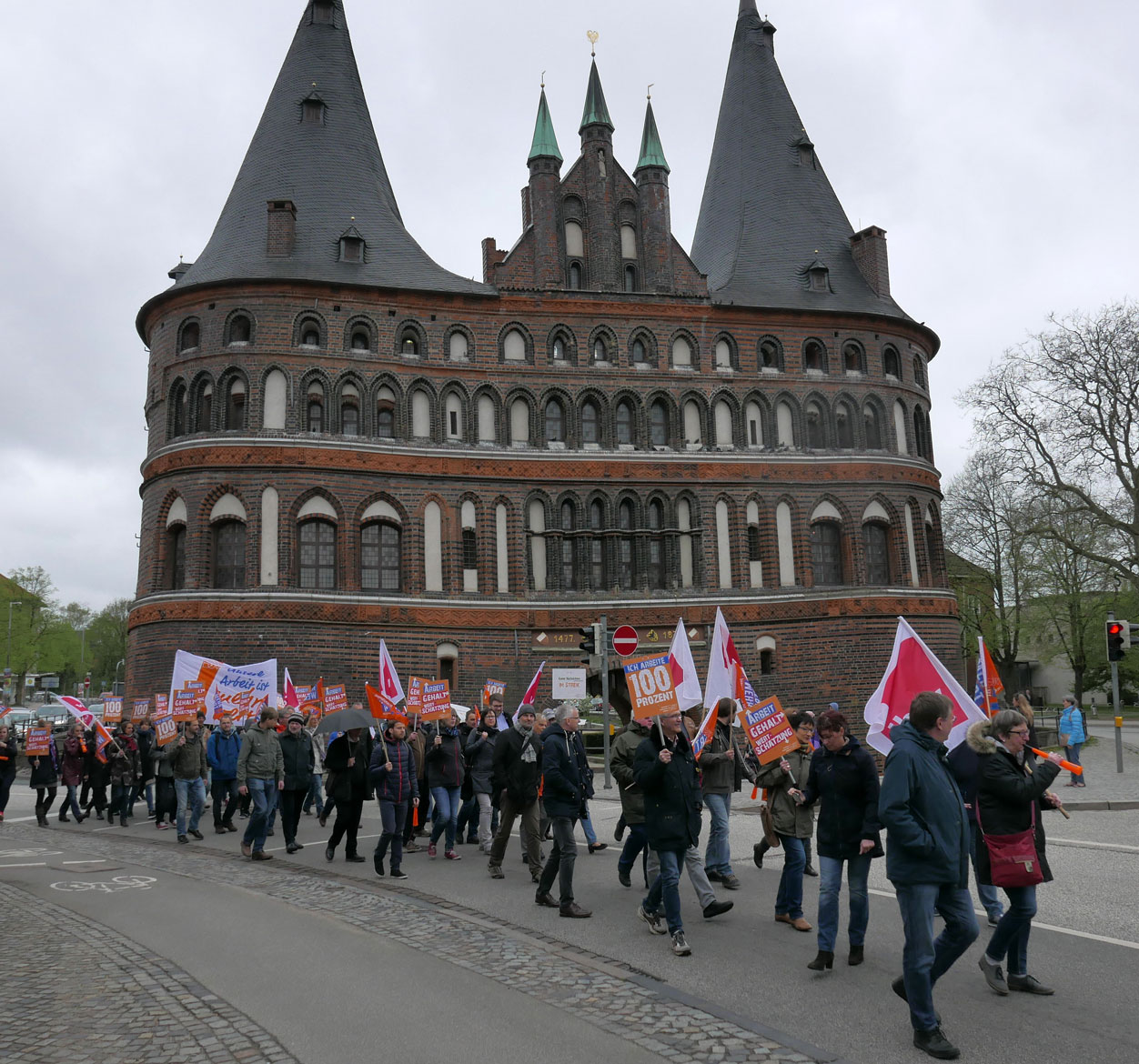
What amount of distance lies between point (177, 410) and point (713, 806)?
2695 centimetres

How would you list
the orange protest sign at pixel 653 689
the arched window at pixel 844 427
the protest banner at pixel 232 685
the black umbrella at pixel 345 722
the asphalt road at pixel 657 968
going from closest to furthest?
the asphalt road at pixel 657 968, the orange protest sign at pixel 653 689, the black umbrella at pixel 345 722, the protest banner at pixel 232 685, the arched window at pixel 844 427

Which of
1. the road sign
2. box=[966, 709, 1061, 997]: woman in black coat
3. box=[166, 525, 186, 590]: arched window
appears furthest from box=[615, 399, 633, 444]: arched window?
box=[966, 709, 1061, 997]: woman in black coat

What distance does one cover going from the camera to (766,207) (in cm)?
4019

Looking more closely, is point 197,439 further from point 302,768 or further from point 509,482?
point 302,768

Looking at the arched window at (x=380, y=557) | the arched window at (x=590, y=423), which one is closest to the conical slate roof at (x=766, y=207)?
the arched window at (x=590, y=423)

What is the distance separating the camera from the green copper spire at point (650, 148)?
36.7m

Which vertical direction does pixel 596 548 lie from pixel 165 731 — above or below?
above

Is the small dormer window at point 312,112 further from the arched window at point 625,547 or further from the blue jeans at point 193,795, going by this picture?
the blue jeans at point 193,795

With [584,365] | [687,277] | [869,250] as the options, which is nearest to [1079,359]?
[869,250]

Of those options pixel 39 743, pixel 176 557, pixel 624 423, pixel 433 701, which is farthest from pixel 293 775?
pixel 624 423

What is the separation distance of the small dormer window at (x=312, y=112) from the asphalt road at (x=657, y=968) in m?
30.4

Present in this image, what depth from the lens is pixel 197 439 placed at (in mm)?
31875

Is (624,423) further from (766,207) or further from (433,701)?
(433,701)

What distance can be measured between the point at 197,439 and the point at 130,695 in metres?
7.89
